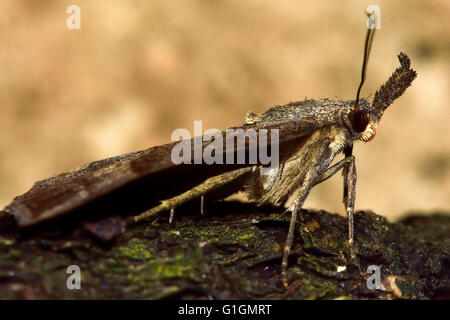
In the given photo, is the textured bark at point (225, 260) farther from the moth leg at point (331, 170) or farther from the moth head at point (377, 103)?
the moth head at point (377, 103)

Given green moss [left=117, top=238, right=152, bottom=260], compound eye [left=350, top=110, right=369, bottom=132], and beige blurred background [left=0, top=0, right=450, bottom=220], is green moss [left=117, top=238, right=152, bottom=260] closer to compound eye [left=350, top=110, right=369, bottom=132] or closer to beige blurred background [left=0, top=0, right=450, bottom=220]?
compound eye [left=350, top=110, right=369, bottom=132]

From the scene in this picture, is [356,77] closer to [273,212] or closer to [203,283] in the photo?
[273,212]

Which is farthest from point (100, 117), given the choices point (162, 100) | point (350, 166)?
point (350, 166)
